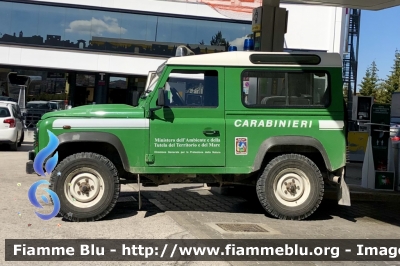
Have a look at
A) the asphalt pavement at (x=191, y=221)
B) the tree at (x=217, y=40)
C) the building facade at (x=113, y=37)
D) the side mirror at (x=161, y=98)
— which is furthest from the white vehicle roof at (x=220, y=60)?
the tree at (x=217, y=40)

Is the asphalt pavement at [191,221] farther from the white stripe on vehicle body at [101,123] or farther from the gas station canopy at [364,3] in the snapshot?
the gas station canopy at [364,3]

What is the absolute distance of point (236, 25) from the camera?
3297 centimetres

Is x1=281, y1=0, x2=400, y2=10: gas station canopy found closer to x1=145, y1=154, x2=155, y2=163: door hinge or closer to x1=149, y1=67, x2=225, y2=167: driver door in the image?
x1=149, y1=67, x2=225, y2=167: driver door

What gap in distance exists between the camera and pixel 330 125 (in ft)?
27.8

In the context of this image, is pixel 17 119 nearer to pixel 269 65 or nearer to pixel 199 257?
pixel 269 65

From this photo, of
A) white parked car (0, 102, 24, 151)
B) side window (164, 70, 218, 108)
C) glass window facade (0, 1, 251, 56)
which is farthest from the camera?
glass window facade (0, 1, 251, 56)

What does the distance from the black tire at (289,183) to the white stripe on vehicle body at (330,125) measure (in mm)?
540

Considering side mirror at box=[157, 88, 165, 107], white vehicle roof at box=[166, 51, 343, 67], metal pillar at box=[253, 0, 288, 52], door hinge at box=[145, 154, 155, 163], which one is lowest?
door hinge at box=[145, 154, 155, 163]

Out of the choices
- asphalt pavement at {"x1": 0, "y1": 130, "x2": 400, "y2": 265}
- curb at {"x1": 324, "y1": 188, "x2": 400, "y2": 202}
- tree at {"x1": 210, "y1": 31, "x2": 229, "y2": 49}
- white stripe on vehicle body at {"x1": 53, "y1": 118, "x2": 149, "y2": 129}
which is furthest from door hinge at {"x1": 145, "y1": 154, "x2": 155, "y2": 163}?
tree at {"x1": 210, "y1": 31, "x2": 229, "y2": 49}

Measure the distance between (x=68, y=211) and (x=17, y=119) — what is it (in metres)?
12.7

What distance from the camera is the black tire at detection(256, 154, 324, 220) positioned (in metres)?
8.42

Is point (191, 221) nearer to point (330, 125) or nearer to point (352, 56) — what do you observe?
point (330, 125)

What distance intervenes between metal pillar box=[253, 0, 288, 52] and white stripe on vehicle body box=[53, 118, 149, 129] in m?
6.39

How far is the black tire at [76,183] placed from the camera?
7.95 meters
